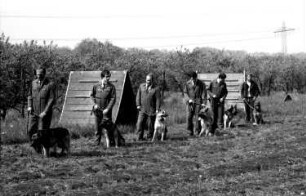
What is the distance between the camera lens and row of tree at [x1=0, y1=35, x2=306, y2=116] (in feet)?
57.5

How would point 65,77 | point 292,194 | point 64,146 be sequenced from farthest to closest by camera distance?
point 65,77, point 64,146, point 292,194

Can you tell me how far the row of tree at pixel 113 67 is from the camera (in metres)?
17.5

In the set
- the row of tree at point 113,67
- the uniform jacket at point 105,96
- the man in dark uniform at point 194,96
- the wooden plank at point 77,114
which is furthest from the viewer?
the row of tree at point 113,67

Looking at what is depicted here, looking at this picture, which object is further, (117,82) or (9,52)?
(9,52)

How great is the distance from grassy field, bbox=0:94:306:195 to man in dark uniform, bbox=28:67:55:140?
691 mm

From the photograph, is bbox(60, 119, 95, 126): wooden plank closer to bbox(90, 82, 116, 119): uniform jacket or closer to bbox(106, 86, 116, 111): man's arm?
bbox(90, 82, 116, 119): uniform jacket

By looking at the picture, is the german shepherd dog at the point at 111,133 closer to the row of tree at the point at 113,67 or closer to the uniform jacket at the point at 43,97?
the uniform jacket at the point at 43,97

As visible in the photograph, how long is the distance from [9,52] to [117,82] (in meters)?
5.32

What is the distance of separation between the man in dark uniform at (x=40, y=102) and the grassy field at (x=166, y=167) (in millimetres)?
691

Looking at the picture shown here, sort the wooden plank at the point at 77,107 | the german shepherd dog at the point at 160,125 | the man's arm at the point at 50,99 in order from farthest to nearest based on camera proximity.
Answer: the wooden plank at the point at 77,107 → the german shepherd dog at the point at 160,125 → the man's arm at the point at 50,99

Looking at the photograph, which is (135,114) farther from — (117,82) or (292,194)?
(292,194)

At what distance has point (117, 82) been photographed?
49.8 ft

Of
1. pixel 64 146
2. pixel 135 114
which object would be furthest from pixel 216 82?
pixel 64 146

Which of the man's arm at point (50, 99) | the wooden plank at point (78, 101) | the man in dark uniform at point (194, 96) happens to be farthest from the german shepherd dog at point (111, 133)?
the wooden plank at point (78, 101)
